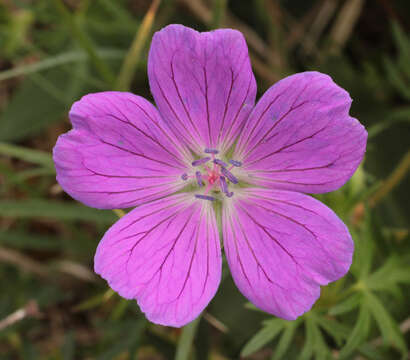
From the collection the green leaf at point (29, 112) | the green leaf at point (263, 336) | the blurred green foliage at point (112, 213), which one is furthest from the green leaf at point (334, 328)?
the green leaf at point (29, 112)

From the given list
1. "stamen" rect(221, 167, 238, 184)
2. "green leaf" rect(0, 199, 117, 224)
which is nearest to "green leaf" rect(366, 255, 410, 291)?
"stamen" rect(221, 167, 238, 184)

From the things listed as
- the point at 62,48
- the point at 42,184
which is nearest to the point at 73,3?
the point at 62,48

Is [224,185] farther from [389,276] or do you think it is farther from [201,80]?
[389,276]

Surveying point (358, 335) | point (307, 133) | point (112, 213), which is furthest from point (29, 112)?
point (358, 335)

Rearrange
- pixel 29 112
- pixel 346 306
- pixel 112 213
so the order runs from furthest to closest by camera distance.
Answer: pixel 29 112 < pixel 112 213 < pixel 346 306

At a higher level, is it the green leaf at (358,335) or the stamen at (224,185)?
the stamen at (224,185)

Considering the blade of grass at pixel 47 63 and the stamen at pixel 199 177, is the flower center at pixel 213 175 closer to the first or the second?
the stamen at pixel 199 177
